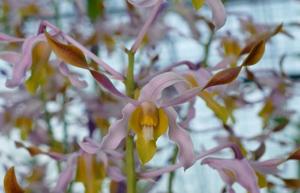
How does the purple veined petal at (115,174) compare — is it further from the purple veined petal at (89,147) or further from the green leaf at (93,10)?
the green leaf at (93,10)

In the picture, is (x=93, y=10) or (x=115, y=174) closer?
(x=115, y=174)

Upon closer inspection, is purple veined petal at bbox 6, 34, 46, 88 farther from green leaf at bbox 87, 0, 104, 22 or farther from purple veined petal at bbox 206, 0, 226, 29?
green leaf at bbox 87, 0, 104, 22

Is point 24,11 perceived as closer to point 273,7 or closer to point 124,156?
point 124,156

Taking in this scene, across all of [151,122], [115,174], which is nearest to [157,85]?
[151,122]

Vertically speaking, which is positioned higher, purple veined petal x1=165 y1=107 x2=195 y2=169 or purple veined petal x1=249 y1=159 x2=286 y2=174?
purple veined petal x1=165 y1=107 x2=195 y2=169

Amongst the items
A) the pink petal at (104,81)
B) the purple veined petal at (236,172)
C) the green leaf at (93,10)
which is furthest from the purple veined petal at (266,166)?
the green leaf at (93,10)

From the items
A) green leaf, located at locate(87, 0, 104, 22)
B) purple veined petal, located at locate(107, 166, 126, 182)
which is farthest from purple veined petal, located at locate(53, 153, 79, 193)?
green leaf, located at locate(87, 0, 104, 22)

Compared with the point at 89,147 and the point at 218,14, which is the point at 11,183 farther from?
the point at 218,14
